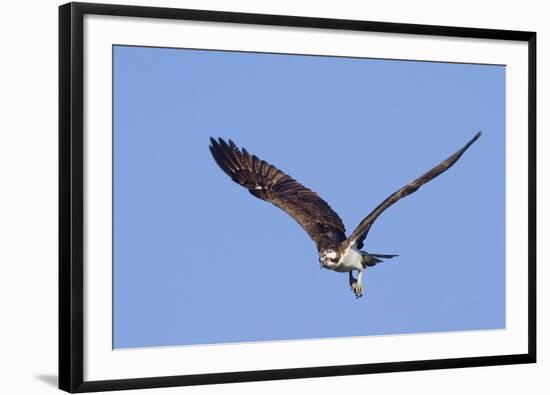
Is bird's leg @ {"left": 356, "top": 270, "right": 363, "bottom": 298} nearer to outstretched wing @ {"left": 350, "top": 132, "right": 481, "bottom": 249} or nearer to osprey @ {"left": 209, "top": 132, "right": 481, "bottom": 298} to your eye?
osprey @ {"left": 209, "top": 132, "right": 481, "bottom": 298}

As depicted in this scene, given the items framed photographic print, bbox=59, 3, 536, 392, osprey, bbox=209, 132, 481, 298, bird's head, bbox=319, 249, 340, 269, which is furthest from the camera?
bird's head, bbox=319, 249, 340, 269

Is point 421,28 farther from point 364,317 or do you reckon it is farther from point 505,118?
point 364,317

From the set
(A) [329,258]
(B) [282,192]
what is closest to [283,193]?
(B) [282,192]

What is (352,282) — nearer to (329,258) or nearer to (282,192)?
(329,258)

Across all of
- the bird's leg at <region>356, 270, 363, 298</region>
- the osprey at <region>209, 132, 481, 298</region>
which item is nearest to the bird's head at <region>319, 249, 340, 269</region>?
the osprey at <region>209, 132, 481, 298</region>

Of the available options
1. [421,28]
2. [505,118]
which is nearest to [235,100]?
[421,28]

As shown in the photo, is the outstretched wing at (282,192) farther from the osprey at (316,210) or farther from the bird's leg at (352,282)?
the bird's leg at (352,282)

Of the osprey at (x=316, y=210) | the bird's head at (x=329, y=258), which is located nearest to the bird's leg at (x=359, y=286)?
the osprey at (x=316, y=210)
